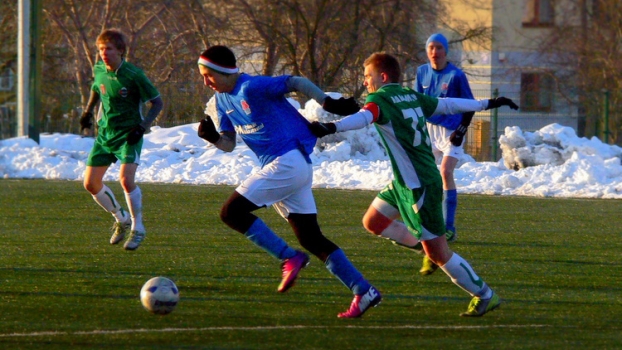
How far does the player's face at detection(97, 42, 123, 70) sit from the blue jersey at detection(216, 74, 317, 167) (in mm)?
2822

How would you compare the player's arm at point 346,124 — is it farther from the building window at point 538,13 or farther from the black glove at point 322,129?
the building window at point 538,13

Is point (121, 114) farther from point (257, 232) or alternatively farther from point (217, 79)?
point (257, 232)

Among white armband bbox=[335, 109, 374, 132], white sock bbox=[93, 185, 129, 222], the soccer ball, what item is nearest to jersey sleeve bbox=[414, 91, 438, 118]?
white armband bbox=[335, 109, 374, 132]

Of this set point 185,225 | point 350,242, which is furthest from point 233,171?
point 350,242

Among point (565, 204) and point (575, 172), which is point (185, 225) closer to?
point (565, 204)

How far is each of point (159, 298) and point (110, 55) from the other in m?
3.48

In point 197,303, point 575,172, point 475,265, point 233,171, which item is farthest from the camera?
point 233,171

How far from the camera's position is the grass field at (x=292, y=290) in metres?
5.80

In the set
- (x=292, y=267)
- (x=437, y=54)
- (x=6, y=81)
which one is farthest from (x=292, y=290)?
(x=6, y=81)

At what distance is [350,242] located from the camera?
10148mm

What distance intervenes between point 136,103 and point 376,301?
12.6 ft

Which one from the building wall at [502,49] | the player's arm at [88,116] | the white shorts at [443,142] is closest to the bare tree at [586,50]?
the building wall at [502,49]

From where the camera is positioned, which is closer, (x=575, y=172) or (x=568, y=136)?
(x=575, y=172)

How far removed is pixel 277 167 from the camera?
6.44 meters
